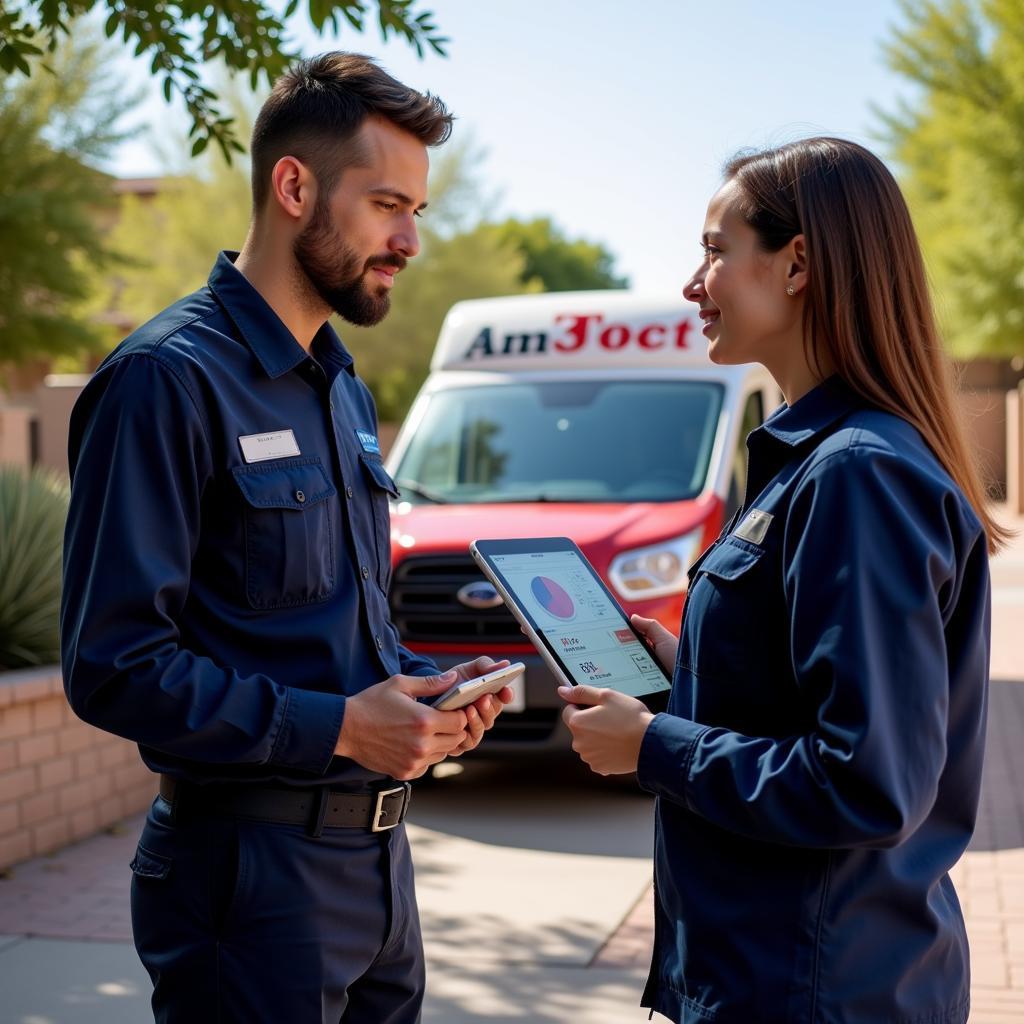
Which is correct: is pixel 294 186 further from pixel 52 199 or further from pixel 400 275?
pixel 400 275

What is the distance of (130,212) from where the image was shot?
36.0m

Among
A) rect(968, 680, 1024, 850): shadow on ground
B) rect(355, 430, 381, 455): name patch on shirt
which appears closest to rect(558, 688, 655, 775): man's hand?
rect(355, 430, 381, 455): name patch on shirt

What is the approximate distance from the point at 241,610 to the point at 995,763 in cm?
695

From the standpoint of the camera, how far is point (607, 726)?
216 centimetres

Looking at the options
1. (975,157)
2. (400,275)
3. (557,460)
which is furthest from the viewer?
(400,275)

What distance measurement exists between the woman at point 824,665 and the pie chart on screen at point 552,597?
1.04 feet

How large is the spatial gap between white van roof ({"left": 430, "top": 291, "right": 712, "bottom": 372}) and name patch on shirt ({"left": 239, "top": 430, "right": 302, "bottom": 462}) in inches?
241

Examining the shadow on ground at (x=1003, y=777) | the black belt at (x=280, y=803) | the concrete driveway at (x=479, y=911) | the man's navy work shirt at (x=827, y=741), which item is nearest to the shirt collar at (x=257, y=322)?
the black belt at (x=280, y=803)

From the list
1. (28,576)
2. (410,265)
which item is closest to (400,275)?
(410,265)

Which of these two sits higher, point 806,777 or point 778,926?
point 806,777

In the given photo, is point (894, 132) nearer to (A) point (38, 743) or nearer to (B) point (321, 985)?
(A) point (38, 743)

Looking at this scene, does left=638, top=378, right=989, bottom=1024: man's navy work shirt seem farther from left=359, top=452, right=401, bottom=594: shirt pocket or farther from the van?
the van

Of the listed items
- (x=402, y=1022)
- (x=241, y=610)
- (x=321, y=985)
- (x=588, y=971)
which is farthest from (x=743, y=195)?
(x=588, y=971)

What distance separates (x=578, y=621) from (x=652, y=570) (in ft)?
15.0
